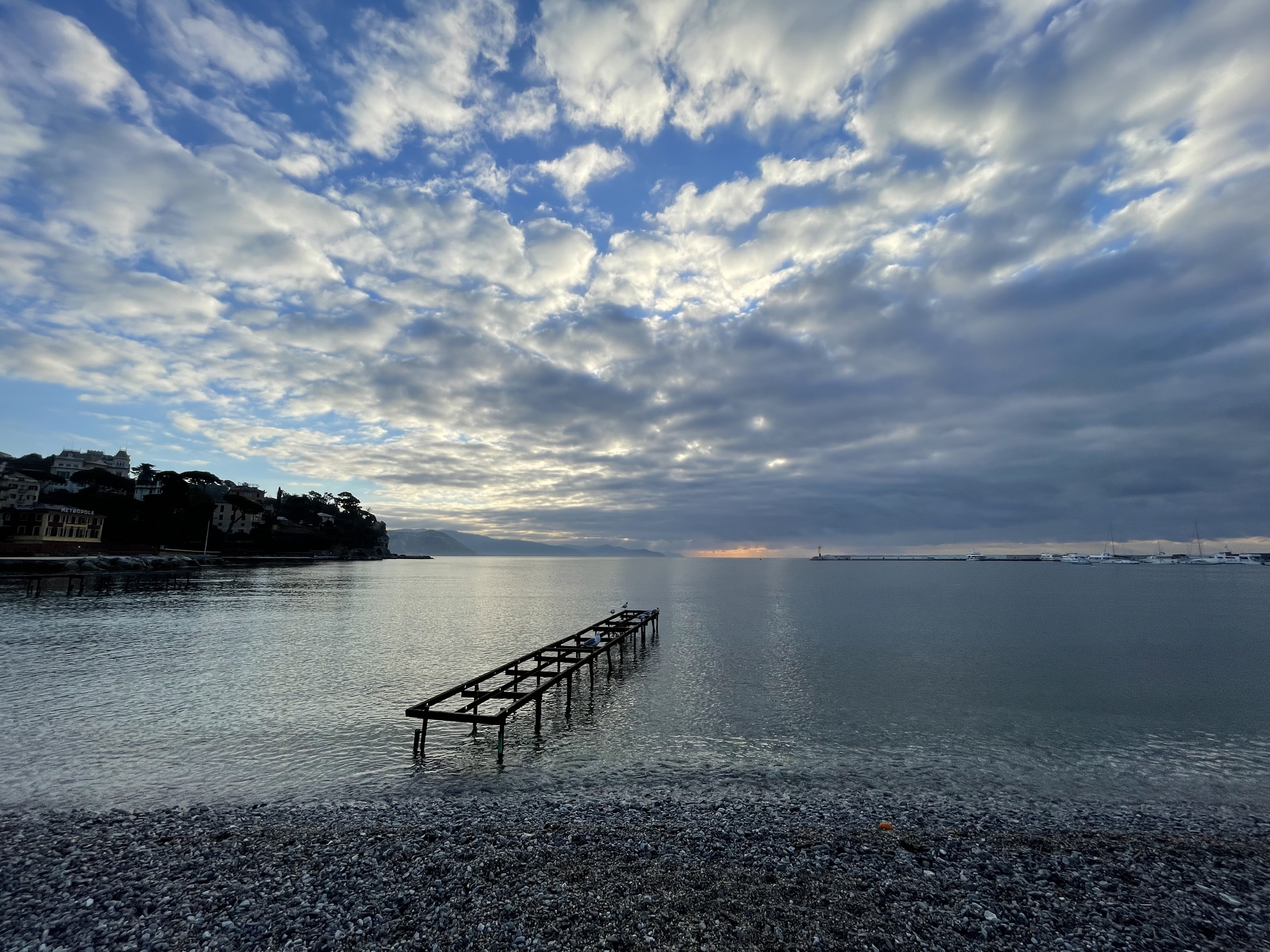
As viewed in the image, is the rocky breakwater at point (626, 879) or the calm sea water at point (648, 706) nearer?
the rocky breakwater at point (626, 879)

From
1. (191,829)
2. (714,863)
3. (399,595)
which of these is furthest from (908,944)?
(399,595)

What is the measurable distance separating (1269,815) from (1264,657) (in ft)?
121

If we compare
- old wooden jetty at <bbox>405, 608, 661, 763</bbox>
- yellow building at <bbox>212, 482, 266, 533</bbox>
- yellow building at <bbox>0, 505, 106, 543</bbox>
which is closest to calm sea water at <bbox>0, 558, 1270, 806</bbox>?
old wooden jetty at <bbox>405, 608, 661, 763</bbox>

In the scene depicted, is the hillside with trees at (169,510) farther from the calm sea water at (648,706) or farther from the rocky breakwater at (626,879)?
the rocky breakwater at (626,879)

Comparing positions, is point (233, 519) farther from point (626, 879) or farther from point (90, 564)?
point (626, 879)

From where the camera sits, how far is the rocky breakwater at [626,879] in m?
8.85

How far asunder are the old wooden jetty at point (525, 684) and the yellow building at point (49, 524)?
11092 cm

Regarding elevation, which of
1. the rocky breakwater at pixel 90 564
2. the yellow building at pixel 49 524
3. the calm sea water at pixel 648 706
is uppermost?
the yellow building at pixel 49 524

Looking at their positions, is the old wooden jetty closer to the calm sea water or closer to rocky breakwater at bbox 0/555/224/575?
the calm sea water

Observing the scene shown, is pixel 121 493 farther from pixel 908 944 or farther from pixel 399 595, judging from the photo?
pixel 908 944

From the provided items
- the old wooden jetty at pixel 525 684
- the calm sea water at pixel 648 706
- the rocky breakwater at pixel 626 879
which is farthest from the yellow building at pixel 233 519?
the rocky breakwater at pixel 626 879

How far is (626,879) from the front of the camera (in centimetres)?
1045

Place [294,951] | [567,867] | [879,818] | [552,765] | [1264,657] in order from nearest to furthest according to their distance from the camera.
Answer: [294,951] → [567,867] → [879,818] → [552,765] → [1264,657]

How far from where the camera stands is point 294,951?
836cm
